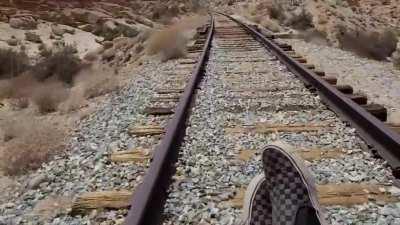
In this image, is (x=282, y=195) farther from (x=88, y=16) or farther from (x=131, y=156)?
(x=88, y=16)

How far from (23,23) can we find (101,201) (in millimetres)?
30990

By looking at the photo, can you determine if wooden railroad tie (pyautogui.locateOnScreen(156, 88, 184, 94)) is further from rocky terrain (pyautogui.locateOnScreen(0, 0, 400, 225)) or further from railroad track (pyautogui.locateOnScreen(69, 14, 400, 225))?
rocky terrain (pyautogui.locateOnScreen(0, 0, 400, 225))

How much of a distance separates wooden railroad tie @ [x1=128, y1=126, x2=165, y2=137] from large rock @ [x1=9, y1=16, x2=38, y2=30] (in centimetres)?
2838

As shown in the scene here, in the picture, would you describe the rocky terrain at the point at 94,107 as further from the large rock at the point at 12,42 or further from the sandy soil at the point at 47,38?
the sandy soil at the point at 47,38

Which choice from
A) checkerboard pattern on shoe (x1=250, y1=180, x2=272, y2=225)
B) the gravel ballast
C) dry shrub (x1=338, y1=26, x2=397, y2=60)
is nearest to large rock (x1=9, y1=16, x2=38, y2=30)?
dry shrub (x1=338, y1=26, x2=397, y2=60)

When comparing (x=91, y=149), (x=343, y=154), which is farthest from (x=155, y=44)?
(x=343, y=154)

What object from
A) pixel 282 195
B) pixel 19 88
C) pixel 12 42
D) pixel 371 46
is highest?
pixel 282 195

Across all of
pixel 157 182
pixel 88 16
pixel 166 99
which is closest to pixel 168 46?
pixel 166 99

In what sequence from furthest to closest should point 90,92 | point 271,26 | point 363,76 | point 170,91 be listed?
point 271,26 < point 90,92 < point 363,76 < point 170,91

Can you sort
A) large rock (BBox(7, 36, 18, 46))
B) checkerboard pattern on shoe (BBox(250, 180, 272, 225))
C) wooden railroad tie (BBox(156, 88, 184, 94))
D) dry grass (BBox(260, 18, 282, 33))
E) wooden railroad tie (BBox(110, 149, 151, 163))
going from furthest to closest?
large rock (BBox(7, 36, 18, 46)) < dry grass (BBox(260, 18, 282, 33)) < wooden railroad tie (BBox(156, 88, 184, 94)) < wooden railroad tie (BBox(110, 149, 151, 163)) < checkerboard pattern on shoe (BBox(250, 180, 272, 225))

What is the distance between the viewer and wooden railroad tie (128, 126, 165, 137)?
18.1 feet

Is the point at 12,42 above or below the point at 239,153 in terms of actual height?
below

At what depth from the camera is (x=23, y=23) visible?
32469 millimetres

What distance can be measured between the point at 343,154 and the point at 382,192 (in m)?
0.85
